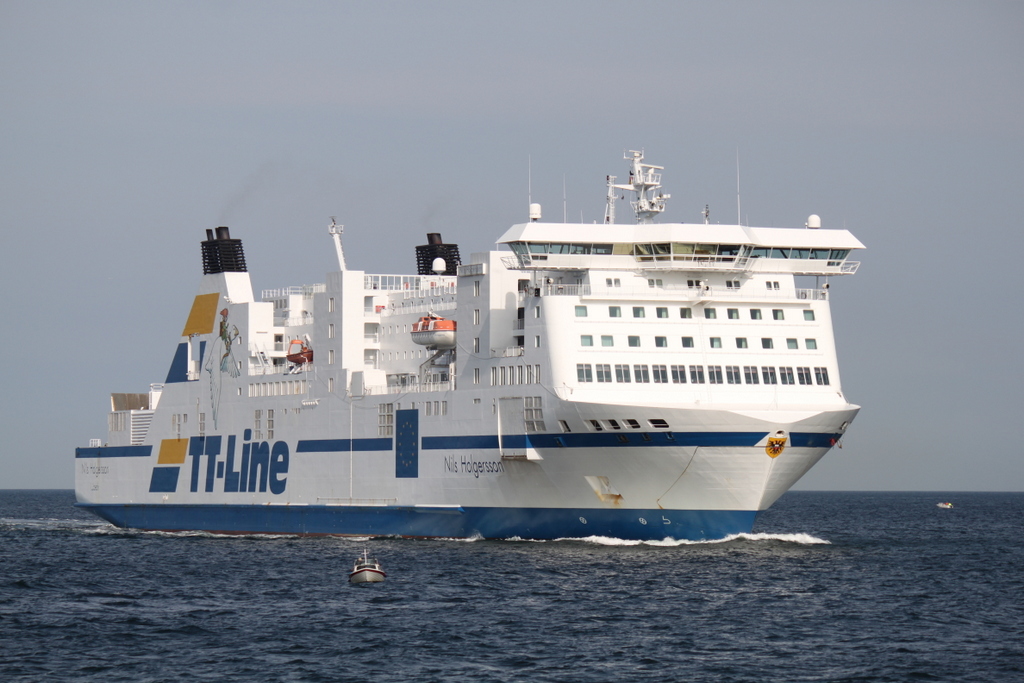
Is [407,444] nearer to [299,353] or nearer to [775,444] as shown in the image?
[299,353]

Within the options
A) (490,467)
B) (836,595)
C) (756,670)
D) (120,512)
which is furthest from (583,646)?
(120,512)

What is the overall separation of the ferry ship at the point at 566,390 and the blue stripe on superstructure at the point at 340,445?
7 cm

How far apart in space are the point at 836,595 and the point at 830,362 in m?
11.2

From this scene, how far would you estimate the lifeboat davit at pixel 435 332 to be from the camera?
156 feet

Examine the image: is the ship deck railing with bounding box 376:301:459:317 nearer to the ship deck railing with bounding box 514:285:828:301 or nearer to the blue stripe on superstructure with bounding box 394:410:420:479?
the blue stripe on superstructure with bounding box 394:410:420:479

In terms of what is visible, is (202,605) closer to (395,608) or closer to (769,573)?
(395,608)

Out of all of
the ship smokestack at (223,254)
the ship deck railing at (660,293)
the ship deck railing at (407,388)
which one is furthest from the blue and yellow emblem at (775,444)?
the ship smokestack at (223,254)

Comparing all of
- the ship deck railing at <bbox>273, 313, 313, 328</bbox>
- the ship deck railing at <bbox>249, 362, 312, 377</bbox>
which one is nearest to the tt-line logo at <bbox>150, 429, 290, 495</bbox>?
the ship deck railing at <bbox>249, 362, 312, 377</bbox>

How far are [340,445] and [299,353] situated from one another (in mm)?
4743

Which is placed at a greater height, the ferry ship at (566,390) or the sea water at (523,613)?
the ferry ship at (566,390)

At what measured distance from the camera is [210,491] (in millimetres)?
56781

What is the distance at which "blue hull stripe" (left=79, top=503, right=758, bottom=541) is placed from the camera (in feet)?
138

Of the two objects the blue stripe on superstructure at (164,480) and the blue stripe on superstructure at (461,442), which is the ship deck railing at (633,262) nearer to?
the blue stripe on superstructure at (461,442)

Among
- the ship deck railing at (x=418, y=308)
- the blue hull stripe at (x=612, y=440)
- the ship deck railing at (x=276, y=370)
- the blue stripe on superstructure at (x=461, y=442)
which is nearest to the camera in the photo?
the blue hull stripe at (x=612, y=440)
